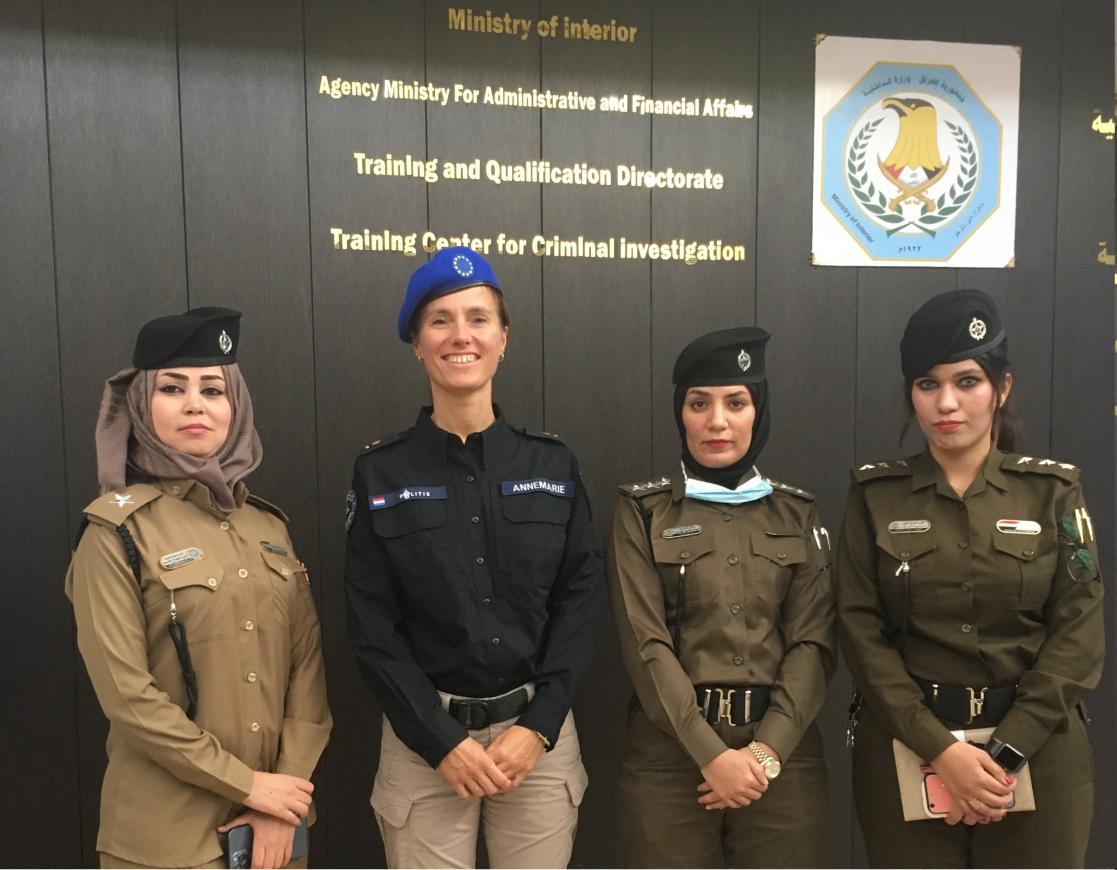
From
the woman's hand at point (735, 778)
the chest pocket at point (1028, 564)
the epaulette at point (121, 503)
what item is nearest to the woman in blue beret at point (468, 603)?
the woman's hand at point (735, 778)

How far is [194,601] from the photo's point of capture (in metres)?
1.65

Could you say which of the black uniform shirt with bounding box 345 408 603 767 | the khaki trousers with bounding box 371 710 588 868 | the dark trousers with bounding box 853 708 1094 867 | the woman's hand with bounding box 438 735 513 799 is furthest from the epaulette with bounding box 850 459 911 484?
the woman's hand with bounding box 438 735 513 799

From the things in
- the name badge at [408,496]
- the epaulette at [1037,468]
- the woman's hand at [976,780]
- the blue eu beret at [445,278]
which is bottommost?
the woman's hand at [976,780]

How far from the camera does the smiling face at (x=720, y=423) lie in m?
1.99

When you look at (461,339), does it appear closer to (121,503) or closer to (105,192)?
(121,503)

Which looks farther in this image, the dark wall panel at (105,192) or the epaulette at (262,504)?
the dark wall panel at (105,192)

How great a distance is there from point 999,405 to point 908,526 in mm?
382

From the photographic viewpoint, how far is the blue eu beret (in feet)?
6.26

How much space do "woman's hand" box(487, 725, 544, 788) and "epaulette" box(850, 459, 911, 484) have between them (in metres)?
1.03

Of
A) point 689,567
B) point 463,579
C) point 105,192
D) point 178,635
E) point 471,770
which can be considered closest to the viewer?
point 178,635

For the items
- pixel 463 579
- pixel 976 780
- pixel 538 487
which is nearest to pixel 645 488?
pixel 538 487

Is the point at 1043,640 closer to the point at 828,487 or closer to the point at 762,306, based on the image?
the point at 828,487

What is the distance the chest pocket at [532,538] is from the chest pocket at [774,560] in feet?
1.53

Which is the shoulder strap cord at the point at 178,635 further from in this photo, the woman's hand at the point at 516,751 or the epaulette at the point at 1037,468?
the epaulette at the point at 1037,468
